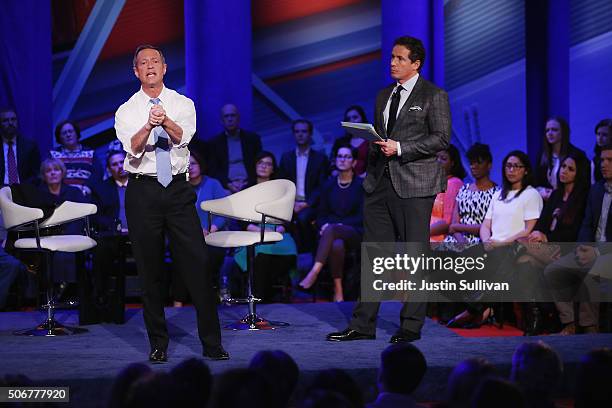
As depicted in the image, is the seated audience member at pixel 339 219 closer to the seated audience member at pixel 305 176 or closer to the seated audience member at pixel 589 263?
the seated audience member at pixel 305 176

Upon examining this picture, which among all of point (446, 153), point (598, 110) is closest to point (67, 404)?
point (446, 153)

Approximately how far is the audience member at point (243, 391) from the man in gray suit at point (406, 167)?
2439 millimetres

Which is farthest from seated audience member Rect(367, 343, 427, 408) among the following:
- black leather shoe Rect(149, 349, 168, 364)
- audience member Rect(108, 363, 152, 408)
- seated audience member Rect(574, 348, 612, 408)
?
black leather shoe Rect(149, 349, 168, 364)

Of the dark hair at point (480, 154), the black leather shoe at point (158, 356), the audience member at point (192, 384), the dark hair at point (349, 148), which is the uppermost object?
the dark hair at point (349, 148)

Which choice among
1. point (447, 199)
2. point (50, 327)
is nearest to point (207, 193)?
point (447, 199)

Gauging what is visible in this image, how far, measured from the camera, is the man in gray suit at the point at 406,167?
4.69 m

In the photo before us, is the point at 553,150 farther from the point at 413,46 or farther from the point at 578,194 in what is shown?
the point at 413,46

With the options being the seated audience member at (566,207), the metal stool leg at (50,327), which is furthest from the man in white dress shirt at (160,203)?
the seated audience member at (566,207)

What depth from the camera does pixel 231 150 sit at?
26.9ft

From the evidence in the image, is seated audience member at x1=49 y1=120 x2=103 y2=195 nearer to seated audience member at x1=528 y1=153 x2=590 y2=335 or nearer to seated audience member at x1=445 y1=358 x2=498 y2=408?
seated audience member at x1=528 y1=153 x2=590 y2=335

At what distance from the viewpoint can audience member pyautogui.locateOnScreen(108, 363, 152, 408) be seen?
239 cm

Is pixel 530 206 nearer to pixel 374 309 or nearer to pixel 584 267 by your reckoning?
pixel 584 267

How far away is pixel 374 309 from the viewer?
4867 millimetres

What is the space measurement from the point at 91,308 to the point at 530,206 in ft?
10.0
